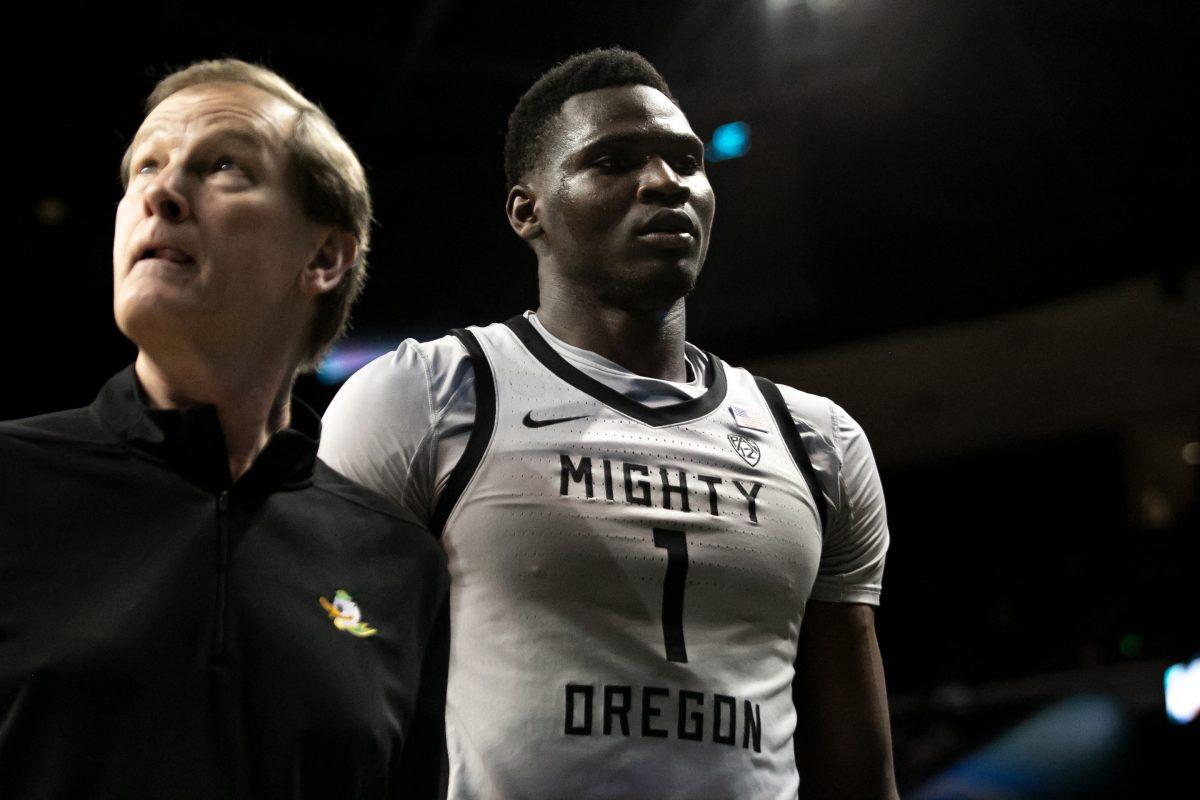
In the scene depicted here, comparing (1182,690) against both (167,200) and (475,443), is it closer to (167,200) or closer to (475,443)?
(475,443)

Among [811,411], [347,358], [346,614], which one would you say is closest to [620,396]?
[811,411]

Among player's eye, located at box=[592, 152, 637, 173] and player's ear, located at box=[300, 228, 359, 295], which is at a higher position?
player's eye, located at box=[592, 152, 637, 173]

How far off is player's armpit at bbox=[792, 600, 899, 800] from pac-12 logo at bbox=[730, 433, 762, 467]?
27 cm

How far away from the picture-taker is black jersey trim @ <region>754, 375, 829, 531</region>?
7.10 ft

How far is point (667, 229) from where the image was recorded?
2.16 meters

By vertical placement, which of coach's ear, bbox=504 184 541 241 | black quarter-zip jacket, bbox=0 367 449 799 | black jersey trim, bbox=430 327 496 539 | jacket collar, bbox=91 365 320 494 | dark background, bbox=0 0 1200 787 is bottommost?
black quarter-zip jacket, bbox=0 367 449 799

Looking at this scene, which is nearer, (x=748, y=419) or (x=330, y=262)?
(x=330, y=262)

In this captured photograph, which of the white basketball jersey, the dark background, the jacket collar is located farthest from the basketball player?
the dark background

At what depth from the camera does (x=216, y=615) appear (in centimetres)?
131

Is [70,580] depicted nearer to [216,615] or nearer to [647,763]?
[216,615]

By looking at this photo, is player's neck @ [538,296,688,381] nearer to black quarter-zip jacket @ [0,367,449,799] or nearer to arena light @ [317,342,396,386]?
black quarter-zip jacket @ [0,367,449,799]

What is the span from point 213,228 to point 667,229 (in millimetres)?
844

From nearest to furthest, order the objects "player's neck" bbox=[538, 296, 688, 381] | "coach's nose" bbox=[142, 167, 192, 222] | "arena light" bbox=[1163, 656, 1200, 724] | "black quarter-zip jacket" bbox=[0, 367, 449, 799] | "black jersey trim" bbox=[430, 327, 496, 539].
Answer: "black quarter-zip jacket" bbox=[0, 367, 449, 799] < "coach's nose" bbox=[142, 167, 192, 222] < "black jersey trim" bbox=[430, 327, 496, 539] < "player's neck" bbox=[538, 296, 688, 381] < "arena light" bbox=[1163, 656, 1200, 724]

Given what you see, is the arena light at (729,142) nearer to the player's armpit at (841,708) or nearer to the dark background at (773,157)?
the dark background at (773,157)
